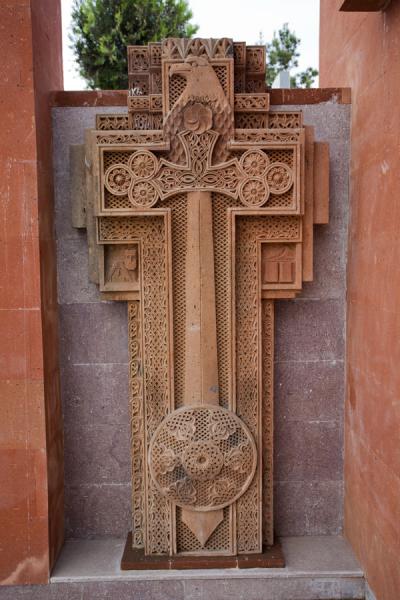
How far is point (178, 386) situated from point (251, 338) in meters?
0.74

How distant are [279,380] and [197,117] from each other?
235cm

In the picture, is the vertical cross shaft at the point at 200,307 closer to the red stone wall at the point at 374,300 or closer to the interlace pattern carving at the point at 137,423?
the interlace pattern carving at the point at 137,423

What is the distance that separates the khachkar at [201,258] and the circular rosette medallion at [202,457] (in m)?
0.01

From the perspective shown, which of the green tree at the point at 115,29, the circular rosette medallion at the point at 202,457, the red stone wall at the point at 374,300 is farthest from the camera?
the green tree at the point at 115,29

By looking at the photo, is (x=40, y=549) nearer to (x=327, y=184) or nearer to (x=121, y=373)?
(x=121, y=373)

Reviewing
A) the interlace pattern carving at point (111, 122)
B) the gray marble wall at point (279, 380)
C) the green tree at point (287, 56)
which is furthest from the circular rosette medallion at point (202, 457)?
the green tree at point (287, 56)

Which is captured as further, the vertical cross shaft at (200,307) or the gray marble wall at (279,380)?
the gray marble wall at (279,380)

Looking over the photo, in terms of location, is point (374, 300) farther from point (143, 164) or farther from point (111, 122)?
point (111, 122)

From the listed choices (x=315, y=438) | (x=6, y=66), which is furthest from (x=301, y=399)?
(x=6, y=66)

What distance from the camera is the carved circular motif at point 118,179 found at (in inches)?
138

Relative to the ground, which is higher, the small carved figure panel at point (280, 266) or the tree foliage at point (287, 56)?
the tree foliage at point (287, 56)

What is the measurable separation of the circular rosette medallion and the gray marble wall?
1.47 ft

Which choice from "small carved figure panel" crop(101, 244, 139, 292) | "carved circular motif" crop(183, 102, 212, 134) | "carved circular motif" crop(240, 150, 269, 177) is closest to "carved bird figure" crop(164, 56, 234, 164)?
"carved circular motif" crop(183, 102, 212, 134)

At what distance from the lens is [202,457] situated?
12.0 feet
